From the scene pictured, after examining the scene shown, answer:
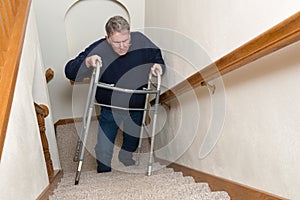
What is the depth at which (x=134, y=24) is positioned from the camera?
3969 mm

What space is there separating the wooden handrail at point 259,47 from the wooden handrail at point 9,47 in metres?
1.04

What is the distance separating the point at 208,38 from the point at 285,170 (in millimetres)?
1022

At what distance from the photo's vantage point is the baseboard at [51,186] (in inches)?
74.9

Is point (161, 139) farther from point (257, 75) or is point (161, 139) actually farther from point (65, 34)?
point (257, 75)

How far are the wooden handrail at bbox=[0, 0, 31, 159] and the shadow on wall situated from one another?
1.94m

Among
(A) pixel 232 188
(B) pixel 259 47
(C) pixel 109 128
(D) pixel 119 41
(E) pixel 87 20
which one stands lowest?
(A) pixel 232 188

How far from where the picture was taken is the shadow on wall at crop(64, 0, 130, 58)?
395 centimetres

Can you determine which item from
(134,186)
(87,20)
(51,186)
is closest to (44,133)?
(51,186)

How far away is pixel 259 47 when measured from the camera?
127cm

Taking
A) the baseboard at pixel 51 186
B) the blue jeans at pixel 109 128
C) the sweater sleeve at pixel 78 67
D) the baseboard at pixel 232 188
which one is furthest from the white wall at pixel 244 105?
the baseboard at pixel 51 186

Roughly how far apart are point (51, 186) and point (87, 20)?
2440mm

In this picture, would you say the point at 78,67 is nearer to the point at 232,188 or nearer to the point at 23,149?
the point at 23,149

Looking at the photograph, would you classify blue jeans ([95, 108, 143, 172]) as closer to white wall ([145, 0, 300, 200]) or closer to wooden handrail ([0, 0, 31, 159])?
white wall ([145, 0, 300, 200])

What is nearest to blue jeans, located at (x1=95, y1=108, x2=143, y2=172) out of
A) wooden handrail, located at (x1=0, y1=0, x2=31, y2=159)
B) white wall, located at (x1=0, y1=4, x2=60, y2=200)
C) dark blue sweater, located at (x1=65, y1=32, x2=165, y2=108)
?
dark blue sweater, located at (x1=65, y1=32, x2=165, y2=108)
